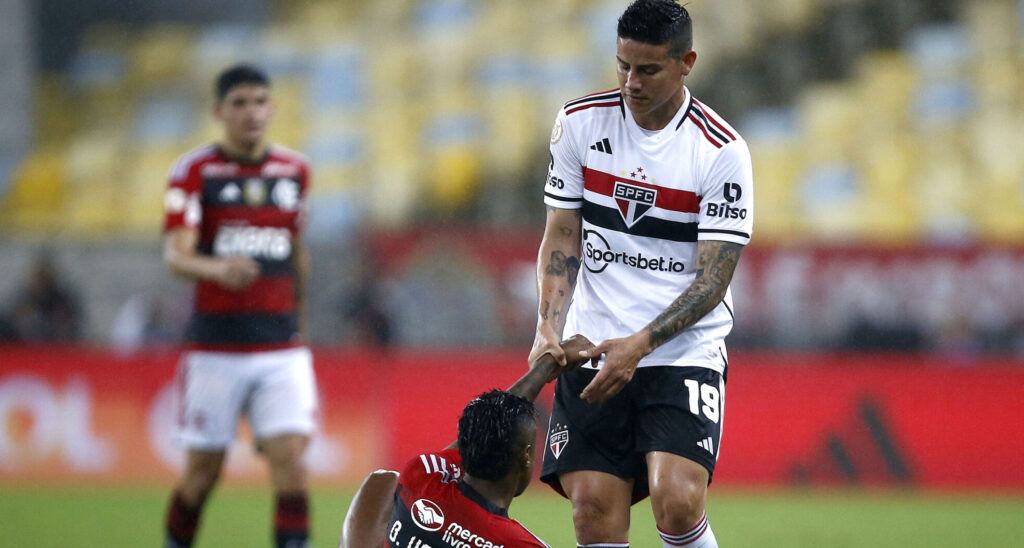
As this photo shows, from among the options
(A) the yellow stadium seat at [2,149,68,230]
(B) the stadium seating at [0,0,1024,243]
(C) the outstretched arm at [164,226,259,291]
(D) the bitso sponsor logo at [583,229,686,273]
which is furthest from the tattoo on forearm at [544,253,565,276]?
(A) the yellow stadium seat at [2,149,68,230]

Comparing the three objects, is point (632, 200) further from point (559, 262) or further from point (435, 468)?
point (435, 468)

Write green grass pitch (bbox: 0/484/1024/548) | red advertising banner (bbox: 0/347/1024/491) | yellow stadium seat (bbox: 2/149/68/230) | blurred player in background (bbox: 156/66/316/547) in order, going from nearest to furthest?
blurred player in background (bbox: 156/66/316/547), green grass pitch (bbox: 0/484/1024/548), red advertising banner (bbox: 0/347/1024/491), yellow stadium seat (bbox: 2/149/68/230)

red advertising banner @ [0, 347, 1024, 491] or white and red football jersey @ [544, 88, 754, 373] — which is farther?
red advertising banner @ [0, 347, 1024, 491]

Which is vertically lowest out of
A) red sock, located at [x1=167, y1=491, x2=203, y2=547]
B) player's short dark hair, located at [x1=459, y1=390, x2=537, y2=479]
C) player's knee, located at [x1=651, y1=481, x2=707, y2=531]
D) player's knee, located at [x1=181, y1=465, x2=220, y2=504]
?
red sock, located at [x1=167, y1=491, x2=203, y2=547]

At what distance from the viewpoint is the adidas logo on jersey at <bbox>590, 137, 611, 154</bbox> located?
15.6 ft

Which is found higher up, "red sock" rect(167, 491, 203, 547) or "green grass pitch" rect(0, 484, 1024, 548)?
"red sock" rect(167, 491, 203, 547)

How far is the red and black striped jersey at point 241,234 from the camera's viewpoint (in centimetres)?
667

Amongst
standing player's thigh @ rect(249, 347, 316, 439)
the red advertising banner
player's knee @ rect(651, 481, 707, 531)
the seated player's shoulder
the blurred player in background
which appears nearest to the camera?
the seated player's shoulder

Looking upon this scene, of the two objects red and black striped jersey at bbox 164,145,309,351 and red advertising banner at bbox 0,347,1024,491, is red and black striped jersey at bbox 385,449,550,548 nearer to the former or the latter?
red and black striped jersey at bbox 164,145,309,351

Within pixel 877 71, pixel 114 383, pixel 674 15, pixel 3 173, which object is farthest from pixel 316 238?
pixel 674 15

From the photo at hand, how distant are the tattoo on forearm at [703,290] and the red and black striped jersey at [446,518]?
3.31 feet

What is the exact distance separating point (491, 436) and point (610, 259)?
1.22 m

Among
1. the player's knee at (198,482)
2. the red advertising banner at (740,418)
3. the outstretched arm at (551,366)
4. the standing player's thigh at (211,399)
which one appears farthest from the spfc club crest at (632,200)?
the red advertising banner at (740,418)

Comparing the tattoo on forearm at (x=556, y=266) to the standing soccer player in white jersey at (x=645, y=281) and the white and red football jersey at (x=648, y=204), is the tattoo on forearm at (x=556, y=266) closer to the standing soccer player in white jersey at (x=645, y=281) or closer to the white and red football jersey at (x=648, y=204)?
the standing soccer player in white jersey at (x=645, y=281)
